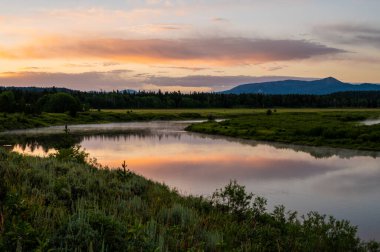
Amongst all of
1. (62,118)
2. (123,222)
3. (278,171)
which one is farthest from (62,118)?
(123,222)

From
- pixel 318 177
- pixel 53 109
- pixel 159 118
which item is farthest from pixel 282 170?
pixel 53 109

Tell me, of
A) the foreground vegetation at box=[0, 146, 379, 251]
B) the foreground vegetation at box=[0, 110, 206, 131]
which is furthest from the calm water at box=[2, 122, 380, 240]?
the foreground vegetation at box=[0, 110, 206, 131]

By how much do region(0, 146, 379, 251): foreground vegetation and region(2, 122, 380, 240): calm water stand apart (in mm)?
4512

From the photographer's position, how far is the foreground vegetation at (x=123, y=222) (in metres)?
6.42

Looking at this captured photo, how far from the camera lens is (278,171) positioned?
98.0 ft

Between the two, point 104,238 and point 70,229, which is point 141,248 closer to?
point 104,238

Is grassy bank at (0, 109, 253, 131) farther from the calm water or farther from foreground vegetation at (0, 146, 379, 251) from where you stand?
foreground vegetation at (0, 146, 379, 251)

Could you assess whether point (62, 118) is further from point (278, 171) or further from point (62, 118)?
point (278, 171)

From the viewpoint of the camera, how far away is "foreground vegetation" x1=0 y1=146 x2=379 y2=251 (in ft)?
21.1

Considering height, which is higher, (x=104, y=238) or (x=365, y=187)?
(x=104, y=238)

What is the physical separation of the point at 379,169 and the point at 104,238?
28807 mm

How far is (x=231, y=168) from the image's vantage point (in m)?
31.1

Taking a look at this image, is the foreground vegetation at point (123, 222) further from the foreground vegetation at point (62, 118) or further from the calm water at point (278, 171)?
the foreground vegetation at point (62, 118)

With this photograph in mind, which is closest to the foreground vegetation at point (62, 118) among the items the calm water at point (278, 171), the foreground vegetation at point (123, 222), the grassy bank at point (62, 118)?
the grassy bank at point (62, 118)
